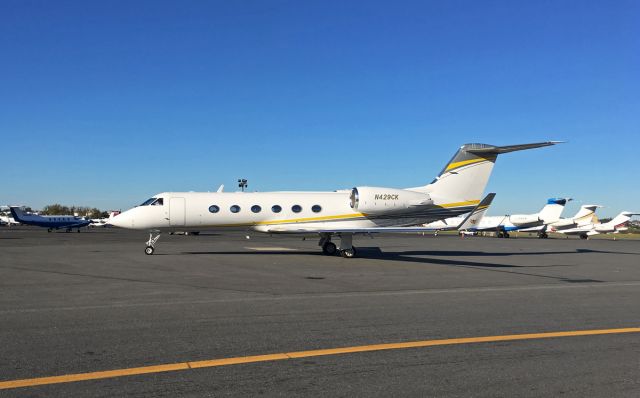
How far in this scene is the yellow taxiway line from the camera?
4719 mm

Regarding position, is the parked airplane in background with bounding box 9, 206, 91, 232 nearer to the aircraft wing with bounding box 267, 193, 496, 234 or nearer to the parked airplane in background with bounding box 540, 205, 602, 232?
the aircraft wing with bounding box 267, 193, 496, 234

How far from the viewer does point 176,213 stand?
2202cm

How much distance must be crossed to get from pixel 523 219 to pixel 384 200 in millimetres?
42608

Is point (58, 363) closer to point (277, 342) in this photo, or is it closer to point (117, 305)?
point (277, 342)

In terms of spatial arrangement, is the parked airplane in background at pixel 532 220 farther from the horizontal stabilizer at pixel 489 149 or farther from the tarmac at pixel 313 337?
the tarmac at pixel 313 337

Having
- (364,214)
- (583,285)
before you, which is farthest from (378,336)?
(364,214)

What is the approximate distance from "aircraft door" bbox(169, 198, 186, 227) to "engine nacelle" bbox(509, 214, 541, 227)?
4715 cm

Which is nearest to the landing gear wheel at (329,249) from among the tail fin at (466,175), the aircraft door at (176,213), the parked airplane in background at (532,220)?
the tail fin at (466,175)

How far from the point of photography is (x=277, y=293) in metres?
10.7

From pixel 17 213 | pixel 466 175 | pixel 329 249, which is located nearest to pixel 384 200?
pixel 329 249

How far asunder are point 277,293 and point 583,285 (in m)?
7.78

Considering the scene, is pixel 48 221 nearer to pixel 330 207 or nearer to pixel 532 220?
pixel 330 207

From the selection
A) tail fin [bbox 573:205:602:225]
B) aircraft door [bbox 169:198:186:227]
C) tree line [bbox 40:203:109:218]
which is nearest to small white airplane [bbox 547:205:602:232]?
tail fin [bbox 573:205:602:225]

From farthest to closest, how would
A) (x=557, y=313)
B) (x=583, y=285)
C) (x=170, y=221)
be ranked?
1. (x=170, y=221)
2. (x=583, y=285)
3. (x=557, y=313)
